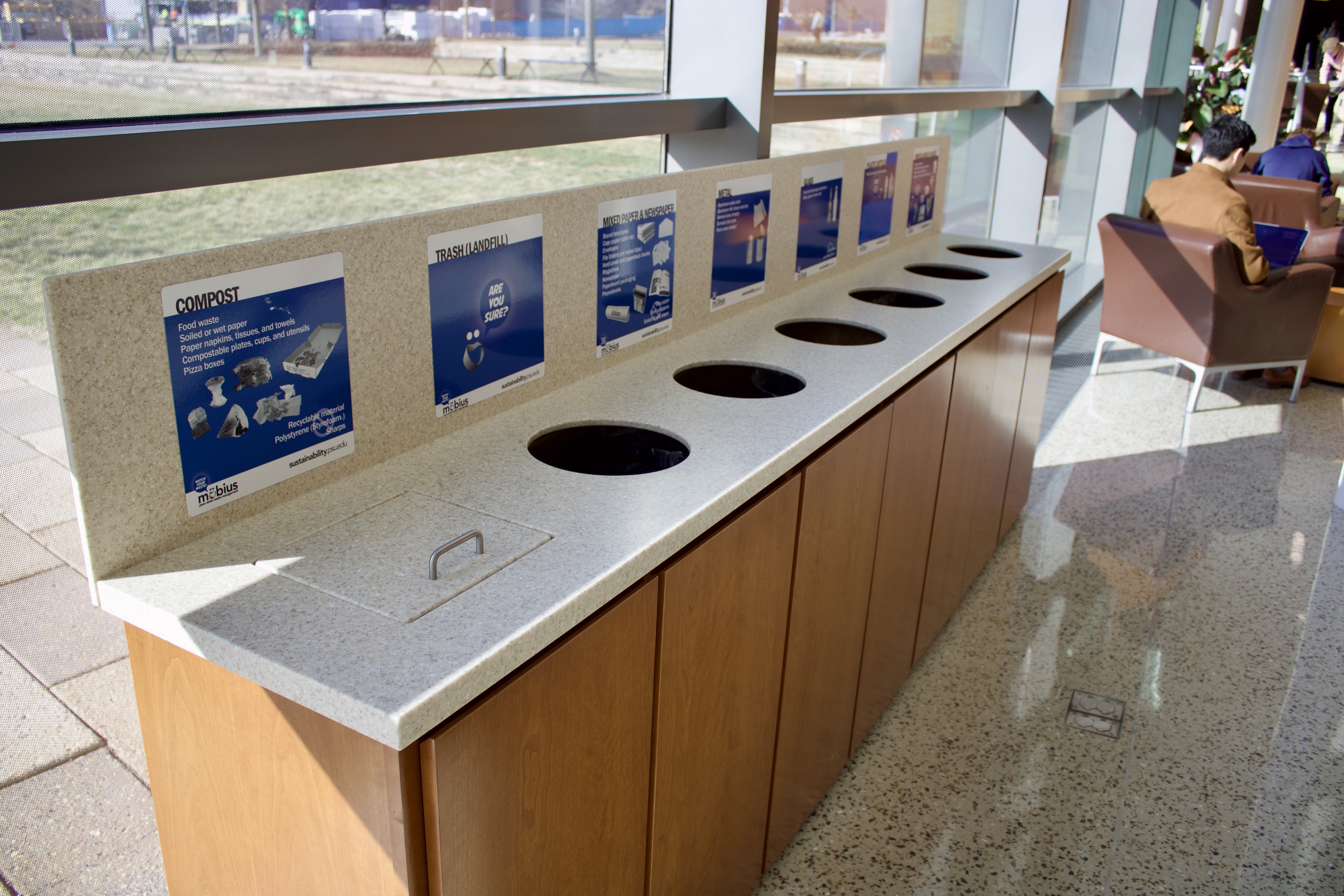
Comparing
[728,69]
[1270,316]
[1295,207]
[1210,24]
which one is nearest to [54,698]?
[728,69]

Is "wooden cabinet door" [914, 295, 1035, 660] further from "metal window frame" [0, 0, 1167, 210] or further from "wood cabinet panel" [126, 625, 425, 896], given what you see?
"wood cabinet panel" [126, 625, 425, 896]

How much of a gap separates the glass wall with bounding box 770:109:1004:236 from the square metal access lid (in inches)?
108

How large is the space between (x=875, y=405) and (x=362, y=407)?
3.48 feet

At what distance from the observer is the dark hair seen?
5156 mm

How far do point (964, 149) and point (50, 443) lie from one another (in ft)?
14.2

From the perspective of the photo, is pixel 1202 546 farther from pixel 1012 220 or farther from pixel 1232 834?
pixel 1012 220

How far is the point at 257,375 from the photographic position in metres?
1.30

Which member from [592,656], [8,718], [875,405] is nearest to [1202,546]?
[875,405]

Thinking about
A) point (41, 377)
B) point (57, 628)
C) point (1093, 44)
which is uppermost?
point (1093, 44)

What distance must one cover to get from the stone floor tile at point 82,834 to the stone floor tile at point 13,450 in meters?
1.24

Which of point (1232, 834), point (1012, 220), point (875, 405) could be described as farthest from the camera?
point (1012, 220)

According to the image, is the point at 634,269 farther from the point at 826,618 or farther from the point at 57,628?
the point at 57,628

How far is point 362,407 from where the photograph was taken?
1.50m

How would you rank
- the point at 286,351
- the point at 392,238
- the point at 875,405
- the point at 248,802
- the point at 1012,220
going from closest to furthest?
the point at 248,802 → the point at 286,351 → the point at 392,238 → the point at 875,405 → the point at 1012,220
